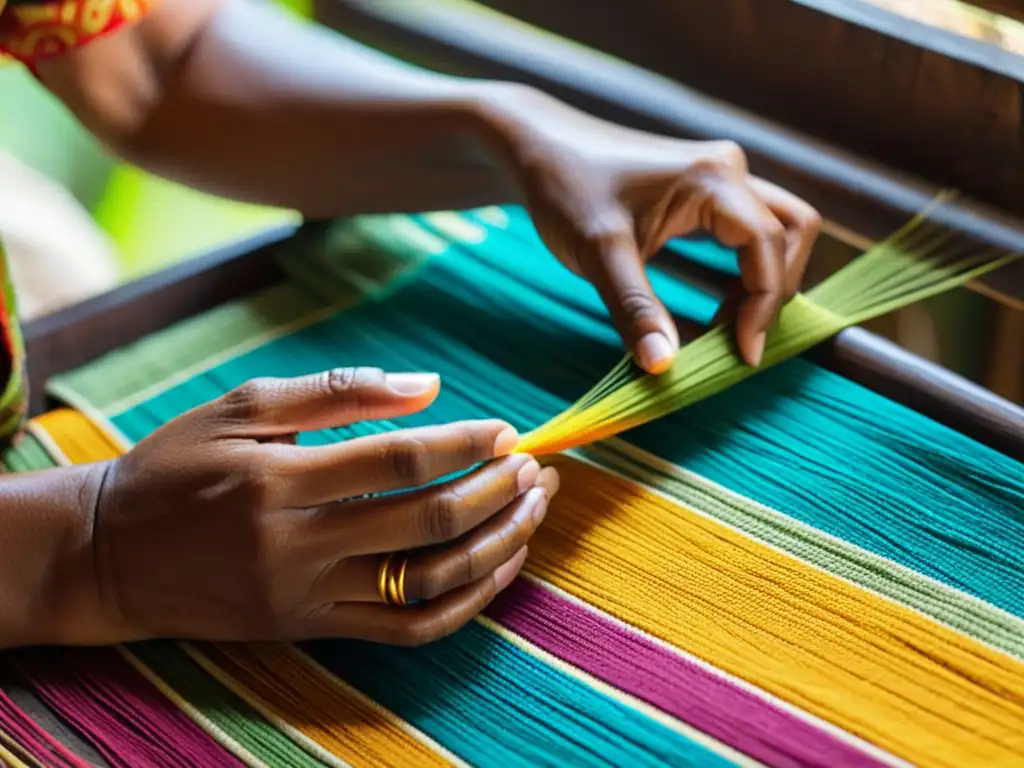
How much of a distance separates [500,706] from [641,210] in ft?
1.35

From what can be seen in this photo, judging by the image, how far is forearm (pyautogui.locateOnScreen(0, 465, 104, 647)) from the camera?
0.69m

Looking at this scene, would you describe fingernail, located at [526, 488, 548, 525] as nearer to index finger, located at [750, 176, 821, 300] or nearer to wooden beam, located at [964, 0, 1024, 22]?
index finger, located at [750, 176, 821, 300]

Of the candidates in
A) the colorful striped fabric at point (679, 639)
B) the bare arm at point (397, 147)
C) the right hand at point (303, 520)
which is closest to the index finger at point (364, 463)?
the right hand at point (303, 520)

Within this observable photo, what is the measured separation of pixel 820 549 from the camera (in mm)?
720

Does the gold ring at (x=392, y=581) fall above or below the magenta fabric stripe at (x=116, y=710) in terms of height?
above

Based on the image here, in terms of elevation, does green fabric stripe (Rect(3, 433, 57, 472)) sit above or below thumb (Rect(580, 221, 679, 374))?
below

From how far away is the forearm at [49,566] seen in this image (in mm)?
688

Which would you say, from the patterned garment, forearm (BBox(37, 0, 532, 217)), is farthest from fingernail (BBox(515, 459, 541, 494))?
the patterned garment

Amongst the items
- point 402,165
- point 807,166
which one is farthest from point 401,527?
point 807,166

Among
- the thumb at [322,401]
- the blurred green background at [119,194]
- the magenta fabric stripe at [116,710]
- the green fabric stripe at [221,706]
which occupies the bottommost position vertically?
the blurred green background at [119,194]

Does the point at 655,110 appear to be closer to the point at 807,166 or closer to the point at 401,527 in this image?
the point at 807,166

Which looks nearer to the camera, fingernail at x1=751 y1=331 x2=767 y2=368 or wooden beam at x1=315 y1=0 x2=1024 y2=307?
fingernail at x1=751 y1=331 x2=767 y2=368

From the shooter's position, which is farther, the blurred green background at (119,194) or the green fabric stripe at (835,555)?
the blurred green background at (119,194)

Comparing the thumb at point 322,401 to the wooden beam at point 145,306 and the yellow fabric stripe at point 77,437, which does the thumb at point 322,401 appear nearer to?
the yellow fabric stripe at point 77,437
